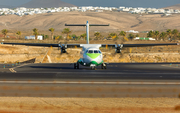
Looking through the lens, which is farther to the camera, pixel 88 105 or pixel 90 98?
pixel 90 98

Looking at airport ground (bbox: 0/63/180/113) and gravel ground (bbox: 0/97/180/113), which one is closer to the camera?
gravel ground (bbox: 0/97/180/113)

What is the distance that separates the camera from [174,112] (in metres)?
14.9

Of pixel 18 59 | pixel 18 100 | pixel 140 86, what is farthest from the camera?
pixel 18 59

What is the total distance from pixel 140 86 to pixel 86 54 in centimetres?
1564

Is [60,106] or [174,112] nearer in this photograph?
[174,112]

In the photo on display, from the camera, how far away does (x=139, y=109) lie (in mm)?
15703

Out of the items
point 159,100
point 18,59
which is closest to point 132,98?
point 159,100

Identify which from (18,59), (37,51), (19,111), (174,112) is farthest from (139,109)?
(37,51)

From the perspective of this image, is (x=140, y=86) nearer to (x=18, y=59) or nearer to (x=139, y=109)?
(x=139, y=109)

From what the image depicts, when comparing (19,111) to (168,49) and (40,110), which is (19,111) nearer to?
(40,110)

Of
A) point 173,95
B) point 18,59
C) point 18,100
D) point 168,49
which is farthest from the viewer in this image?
point 168,49

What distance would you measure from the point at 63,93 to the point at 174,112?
8.86 meters

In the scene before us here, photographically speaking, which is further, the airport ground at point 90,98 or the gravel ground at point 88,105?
the airport ground at point 90,98

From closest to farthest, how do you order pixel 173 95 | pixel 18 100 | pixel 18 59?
1. pixel 18 100
2. pixel 173 95
3. pixel 18 59
